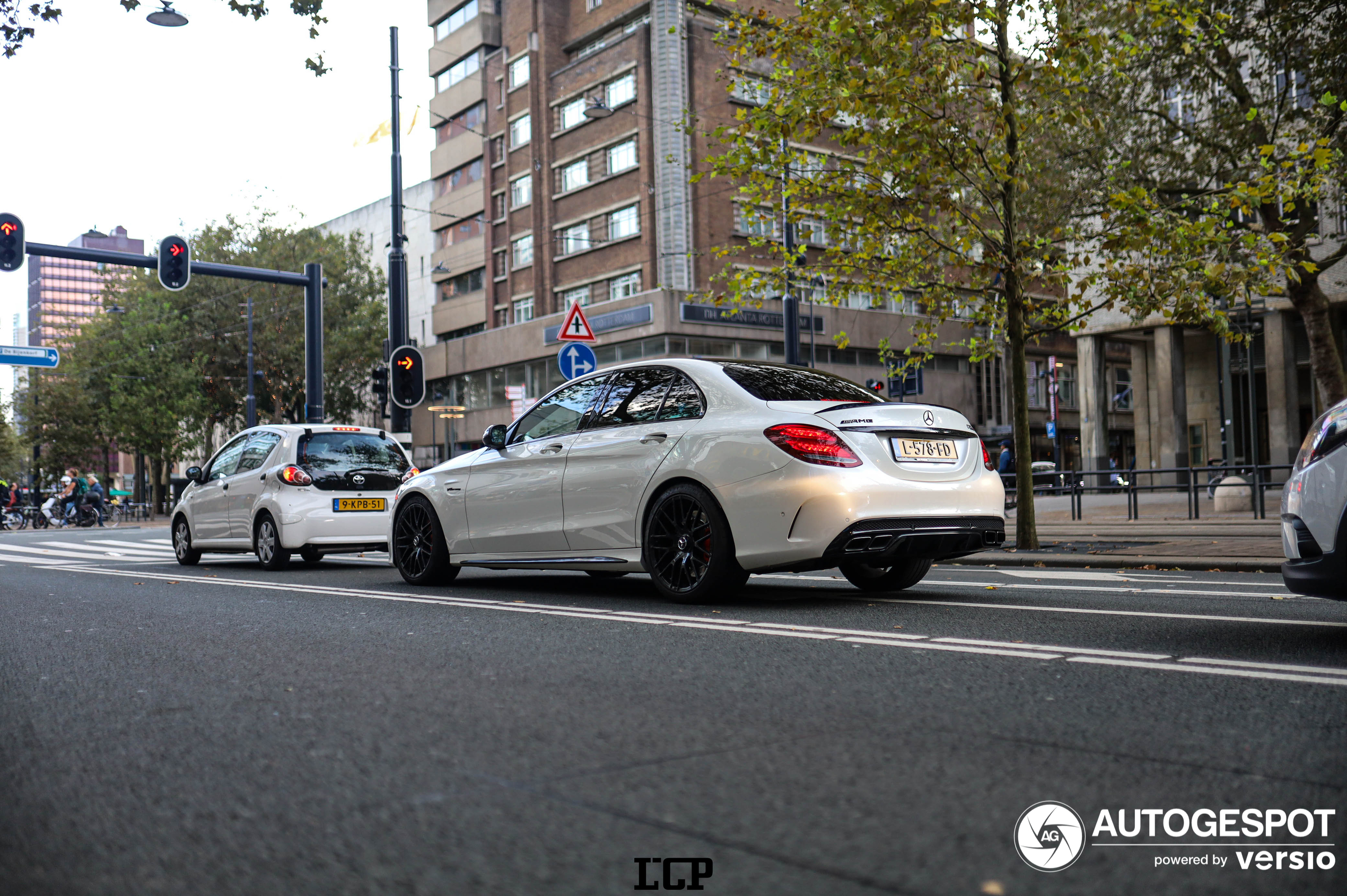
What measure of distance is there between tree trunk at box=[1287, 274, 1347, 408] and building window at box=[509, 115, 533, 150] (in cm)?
3351

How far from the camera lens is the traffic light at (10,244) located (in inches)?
801

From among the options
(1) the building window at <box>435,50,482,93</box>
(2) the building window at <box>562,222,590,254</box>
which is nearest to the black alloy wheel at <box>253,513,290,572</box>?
(2) the building window at <box>562,222,590,254</box>

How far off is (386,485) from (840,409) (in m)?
7.11

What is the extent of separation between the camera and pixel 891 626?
6215 mm

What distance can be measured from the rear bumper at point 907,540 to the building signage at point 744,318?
32.2 meters

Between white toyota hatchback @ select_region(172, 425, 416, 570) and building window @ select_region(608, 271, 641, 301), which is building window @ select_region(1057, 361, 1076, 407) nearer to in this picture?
building window @ select_region(608, 271, 641, 301)

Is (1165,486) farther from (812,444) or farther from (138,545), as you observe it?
(138,545)

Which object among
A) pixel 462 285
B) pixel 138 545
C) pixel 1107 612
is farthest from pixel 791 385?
pixel 462 285

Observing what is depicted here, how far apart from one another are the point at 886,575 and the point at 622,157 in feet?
120

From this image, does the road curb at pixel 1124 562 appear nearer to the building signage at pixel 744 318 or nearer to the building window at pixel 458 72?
the building signage at pixel 744 318

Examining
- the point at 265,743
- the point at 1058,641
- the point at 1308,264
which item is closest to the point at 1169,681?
the point at 1058,641

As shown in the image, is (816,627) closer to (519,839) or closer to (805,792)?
(805,792)

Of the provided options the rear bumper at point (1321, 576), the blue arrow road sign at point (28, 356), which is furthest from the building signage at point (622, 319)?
the rear bumper at point (1321, 576)
